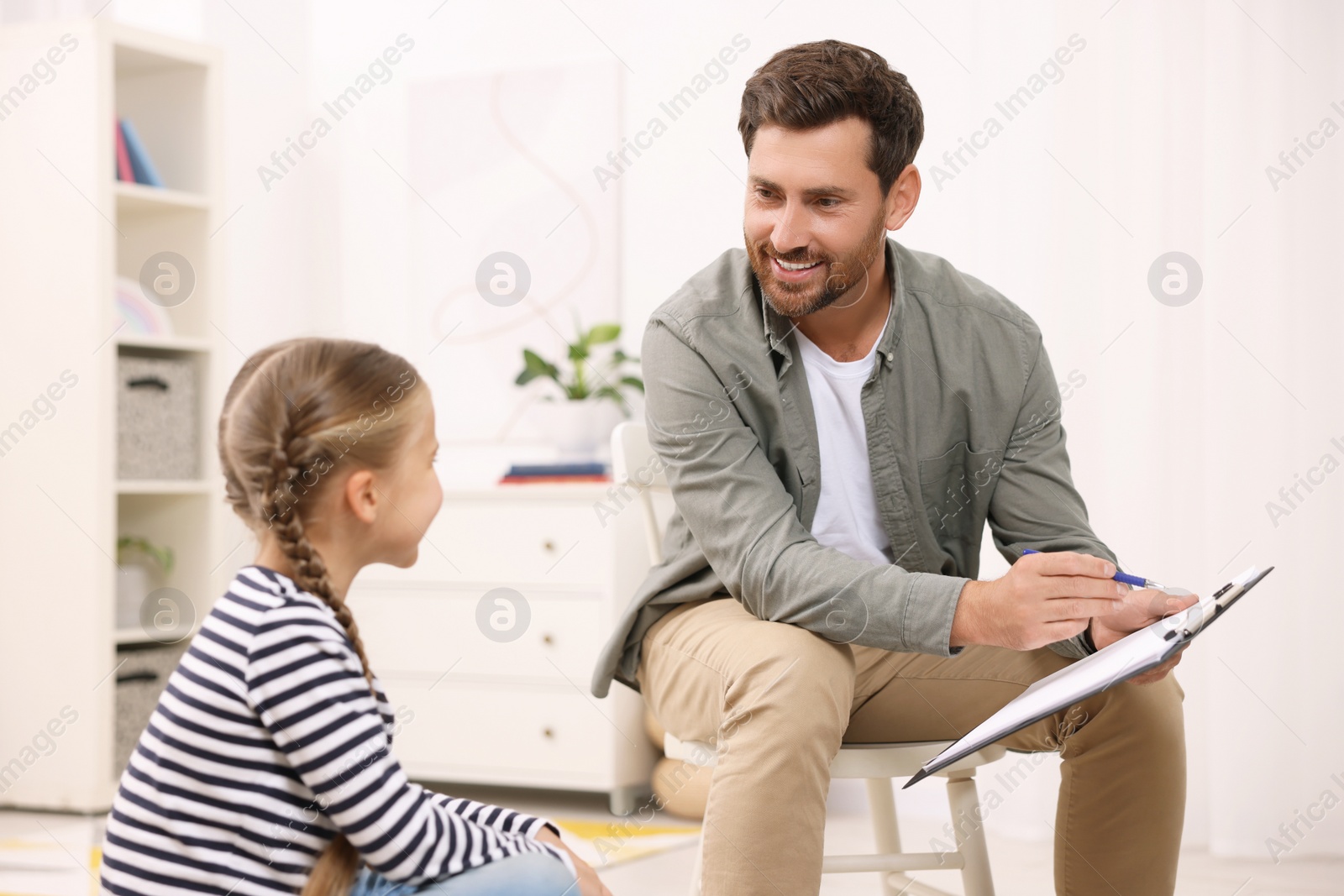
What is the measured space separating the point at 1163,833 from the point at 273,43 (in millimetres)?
3140

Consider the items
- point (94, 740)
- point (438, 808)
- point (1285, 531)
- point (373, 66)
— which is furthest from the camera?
point (373, 66)

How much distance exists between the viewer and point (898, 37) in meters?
2.91

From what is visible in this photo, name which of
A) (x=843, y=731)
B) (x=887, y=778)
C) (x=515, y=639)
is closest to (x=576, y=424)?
(x=515, y=639)

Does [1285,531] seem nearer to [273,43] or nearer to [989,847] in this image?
[989,847]

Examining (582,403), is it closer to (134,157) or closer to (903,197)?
(134,157)

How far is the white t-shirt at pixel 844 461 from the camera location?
1.51 m

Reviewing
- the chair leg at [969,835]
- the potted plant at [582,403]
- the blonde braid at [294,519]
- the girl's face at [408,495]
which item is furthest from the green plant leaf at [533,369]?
the blonde braid at [294,519]

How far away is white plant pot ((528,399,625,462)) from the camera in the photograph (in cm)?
305

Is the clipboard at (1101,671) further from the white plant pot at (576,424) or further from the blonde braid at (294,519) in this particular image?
the white plant pot at (576,424)

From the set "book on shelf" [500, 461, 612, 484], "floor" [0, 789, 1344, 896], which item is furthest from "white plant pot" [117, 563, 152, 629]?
"book on shelf" [500, 461, 612, 484]

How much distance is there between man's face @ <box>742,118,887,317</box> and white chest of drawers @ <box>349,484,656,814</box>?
1.34 meters

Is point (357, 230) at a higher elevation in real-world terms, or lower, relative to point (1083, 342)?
higher

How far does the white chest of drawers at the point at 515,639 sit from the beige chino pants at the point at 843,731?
132cm

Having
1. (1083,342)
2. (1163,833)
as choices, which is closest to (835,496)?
(1163,833)
